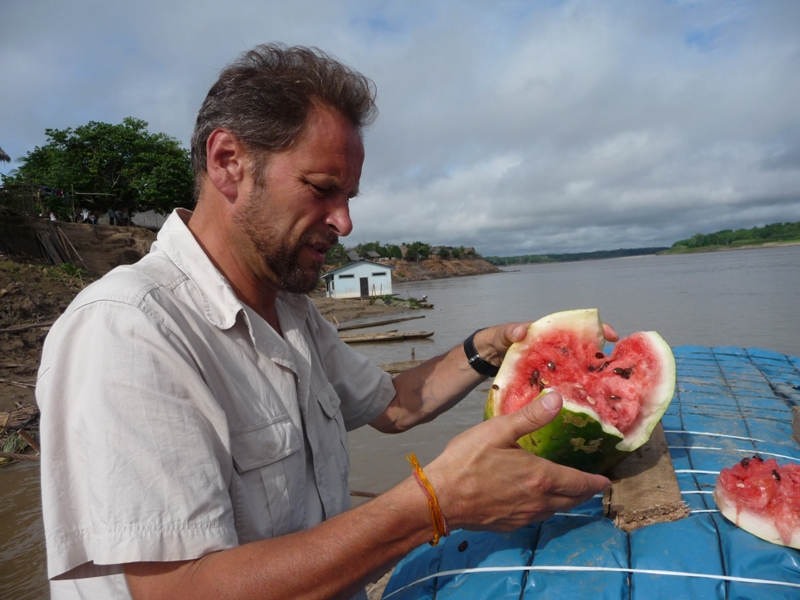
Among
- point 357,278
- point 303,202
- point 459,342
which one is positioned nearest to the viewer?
point 303,202

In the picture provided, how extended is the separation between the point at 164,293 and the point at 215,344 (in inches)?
9.4

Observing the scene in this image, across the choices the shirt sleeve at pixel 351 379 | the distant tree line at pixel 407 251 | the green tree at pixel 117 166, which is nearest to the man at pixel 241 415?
the shirt sleeve at pixel 351 379

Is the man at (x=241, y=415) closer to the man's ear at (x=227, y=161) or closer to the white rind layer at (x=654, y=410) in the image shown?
the man's ear at (x=227, y=161)

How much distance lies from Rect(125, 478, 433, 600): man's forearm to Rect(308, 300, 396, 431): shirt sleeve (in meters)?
1.15

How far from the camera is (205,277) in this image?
186 cm

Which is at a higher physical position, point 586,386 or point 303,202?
point 303,202

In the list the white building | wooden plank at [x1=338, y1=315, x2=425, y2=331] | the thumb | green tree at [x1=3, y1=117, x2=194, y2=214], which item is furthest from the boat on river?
the white building

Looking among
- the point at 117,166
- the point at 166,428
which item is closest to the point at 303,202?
the point at 166,428

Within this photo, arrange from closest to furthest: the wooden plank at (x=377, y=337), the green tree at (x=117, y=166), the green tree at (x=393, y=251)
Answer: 1. the wooden plank at (x=377, y=337)
2. the green tree at (x=117, y=166)
3. the green tree at (x=393, y=251)

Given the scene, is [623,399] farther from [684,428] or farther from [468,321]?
Result: [468,321]

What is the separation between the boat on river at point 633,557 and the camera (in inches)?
66.7

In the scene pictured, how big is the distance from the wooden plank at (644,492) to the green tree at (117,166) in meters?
33.3

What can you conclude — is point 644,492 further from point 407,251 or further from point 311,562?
point 407,251

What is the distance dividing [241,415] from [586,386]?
1.66 meters
